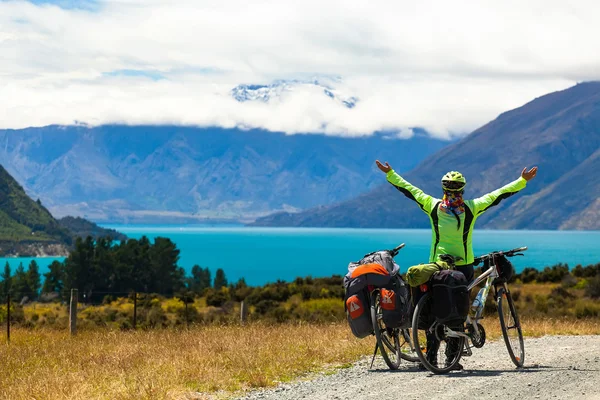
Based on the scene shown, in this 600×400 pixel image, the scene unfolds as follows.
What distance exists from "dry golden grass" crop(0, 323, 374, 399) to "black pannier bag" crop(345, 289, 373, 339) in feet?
3.71

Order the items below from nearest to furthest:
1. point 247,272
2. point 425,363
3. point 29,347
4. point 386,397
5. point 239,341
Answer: point 386,397 < point 425,363 < point 239,341 < point 29,347 < point 247,272

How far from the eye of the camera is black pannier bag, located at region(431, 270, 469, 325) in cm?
969

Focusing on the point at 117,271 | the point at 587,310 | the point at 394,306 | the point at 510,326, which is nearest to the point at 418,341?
the point at 394,306

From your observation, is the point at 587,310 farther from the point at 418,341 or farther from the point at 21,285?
the point at 21,285

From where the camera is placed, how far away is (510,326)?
10.7 meters

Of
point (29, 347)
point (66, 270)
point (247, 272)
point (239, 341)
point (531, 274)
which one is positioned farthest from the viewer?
point (247, 272)

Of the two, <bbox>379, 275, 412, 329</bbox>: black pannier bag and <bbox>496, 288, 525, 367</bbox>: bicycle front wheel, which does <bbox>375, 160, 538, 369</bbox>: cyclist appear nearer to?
<bbox>379, 275, 412, 329</bbox>: black pannier bag

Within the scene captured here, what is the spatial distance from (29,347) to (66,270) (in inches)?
3036

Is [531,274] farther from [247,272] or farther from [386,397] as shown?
[247,272]

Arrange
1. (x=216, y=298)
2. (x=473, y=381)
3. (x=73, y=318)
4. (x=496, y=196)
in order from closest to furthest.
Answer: (x=473, y=381)
(x=496, y=196)
(x=73, y=318)
(x=216, y=298)

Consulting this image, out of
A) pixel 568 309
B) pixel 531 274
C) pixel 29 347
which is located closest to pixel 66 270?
pixel 531 274

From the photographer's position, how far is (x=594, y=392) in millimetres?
8562

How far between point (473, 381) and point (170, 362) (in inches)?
164

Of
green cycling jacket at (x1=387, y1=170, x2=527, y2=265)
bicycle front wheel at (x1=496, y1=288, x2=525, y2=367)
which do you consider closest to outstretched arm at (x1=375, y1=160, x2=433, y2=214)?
green cycling jacket at (x1=387, y1=170, x2=527, y2=265)
